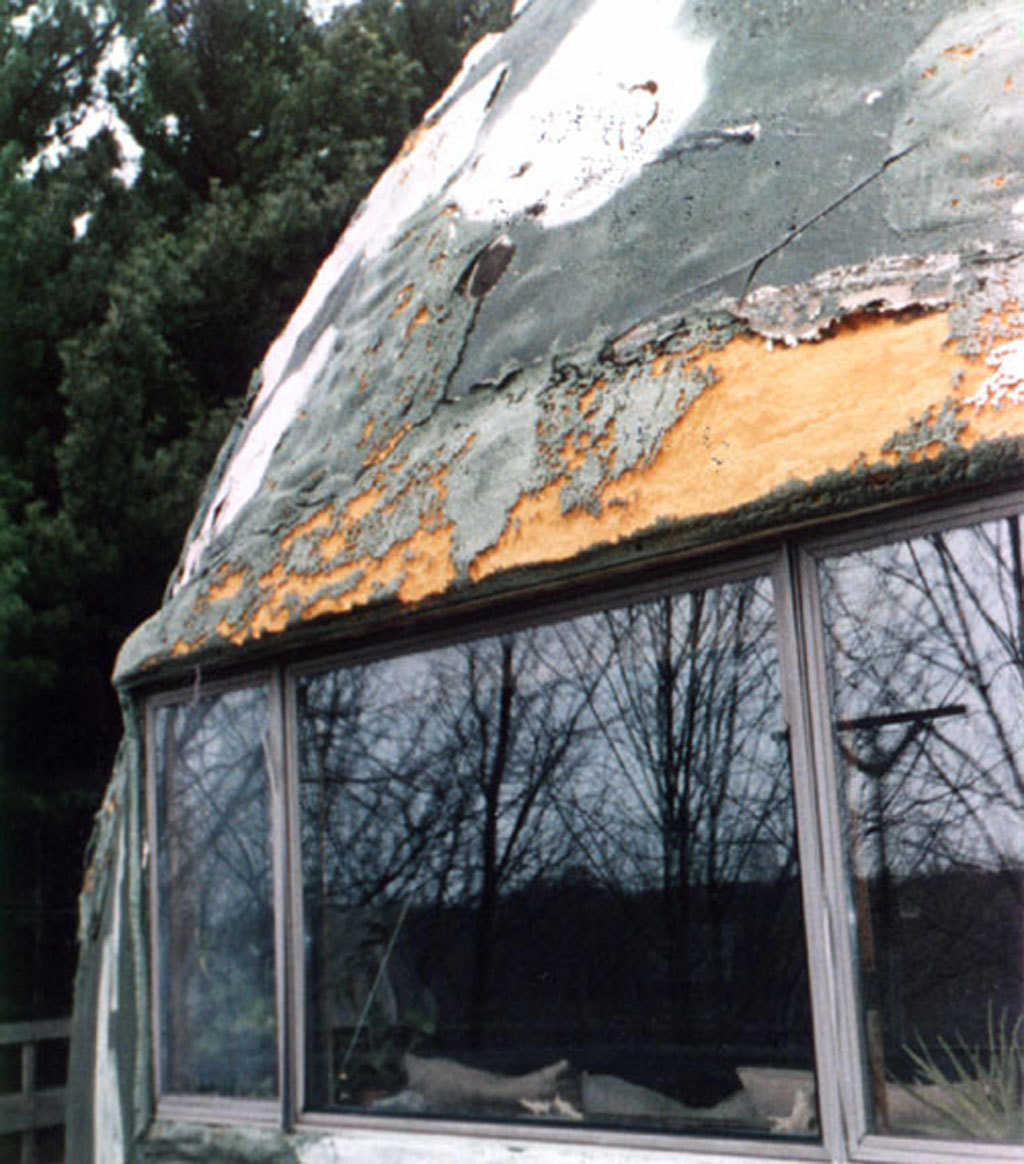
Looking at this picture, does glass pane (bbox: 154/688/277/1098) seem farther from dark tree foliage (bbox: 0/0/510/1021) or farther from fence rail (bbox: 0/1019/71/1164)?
dark tree foliage (bbox: 0/0/510/1021)

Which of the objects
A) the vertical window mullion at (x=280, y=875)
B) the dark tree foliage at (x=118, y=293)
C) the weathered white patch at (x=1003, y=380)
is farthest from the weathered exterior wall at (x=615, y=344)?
the dark tree foliage at (x=118, y=293)

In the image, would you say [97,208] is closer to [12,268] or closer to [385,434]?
[12,268]

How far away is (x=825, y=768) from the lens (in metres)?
2.56

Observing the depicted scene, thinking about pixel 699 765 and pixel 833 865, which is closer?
pixel 833 865

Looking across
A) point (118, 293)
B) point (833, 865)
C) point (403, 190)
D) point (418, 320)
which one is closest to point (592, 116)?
point (418, 320)

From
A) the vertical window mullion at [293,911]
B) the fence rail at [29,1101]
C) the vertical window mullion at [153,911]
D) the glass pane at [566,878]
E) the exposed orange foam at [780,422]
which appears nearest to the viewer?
the exposed orange foam at [780,422]

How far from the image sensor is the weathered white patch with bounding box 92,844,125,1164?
152 inches

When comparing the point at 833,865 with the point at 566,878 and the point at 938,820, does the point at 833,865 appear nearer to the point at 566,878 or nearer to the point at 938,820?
the point at 938,820

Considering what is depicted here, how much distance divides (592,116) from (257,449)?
1.26 metres

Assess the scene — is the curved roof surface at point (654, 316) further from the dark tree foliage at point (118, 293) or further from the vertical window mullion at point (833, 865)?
the dark tree foliage at point (118, 293)

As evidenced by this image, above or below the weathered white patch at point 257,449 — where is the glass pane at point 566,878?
below

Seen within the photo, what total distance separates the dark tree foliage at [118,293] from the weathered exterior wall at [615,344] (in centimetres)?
618

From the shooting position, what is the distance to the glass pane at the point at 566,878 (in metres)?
2.66

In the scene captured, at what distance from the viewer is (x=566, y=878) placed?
9.80 feet
